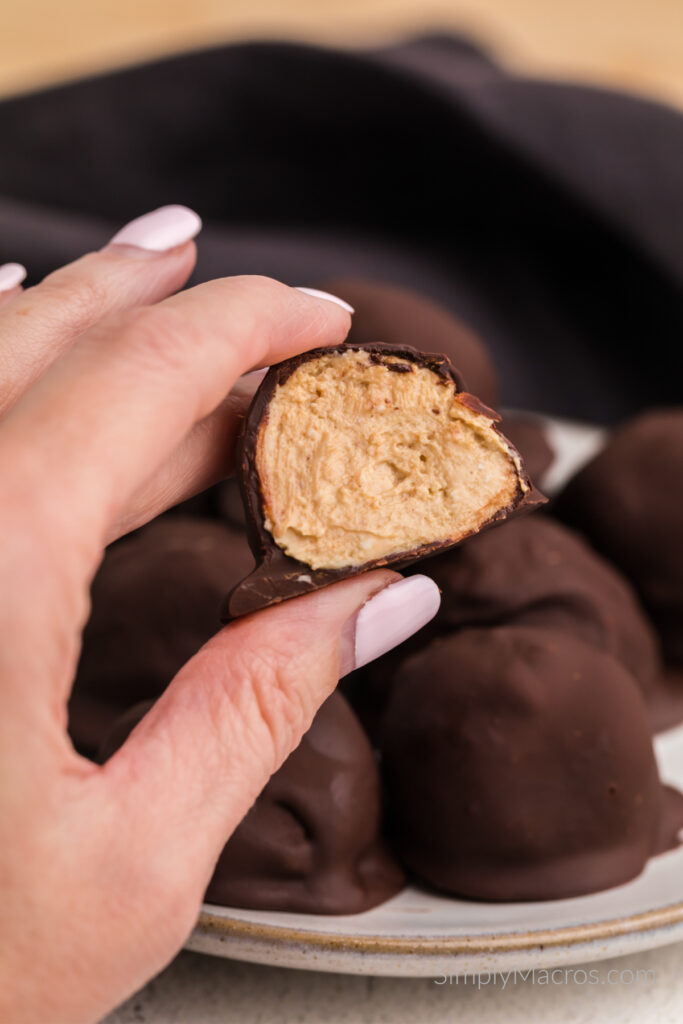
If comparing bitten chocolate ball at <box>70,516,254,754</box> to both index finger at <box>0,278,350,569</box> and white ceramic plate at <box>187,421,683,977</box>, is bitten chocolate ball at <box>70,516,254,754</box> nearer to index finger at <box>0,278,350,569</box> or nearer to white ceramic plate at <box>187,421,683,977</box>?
white ceramic plate at <box>187,421,683,977</box>

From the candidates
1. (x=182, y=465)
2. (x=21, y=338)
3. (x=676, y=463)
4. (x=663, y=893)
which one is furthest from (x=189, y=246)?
(x=663, y=893)

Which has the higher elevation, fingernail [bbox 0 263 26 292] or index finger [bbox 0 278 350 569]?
index finger [bbox 0 278 350 569]

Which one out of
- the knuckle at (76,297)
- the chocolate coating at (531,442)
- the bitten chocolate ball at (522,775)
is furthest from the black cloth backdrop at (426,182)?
the bitten chocolate ball at (522,775)

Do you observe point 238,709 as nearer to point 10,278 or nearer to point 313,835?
point 313,835

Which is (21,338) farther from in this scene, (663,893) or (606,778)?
(663,893)

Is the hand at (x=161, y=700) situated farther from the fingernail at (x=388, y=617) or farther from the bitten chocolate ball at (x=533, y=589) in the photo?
the bitten chocolate ball at (x=533, y=589)

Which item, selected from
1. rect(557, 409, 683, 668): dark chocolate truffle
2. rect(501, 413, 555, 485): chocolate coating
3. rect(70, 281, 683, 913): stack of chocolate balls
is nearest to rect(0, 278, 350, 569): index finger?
rect(70, 281, 683, 913): stack of chocolate balls

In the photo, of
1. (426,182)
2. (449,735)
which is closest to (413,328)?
(449,735)
